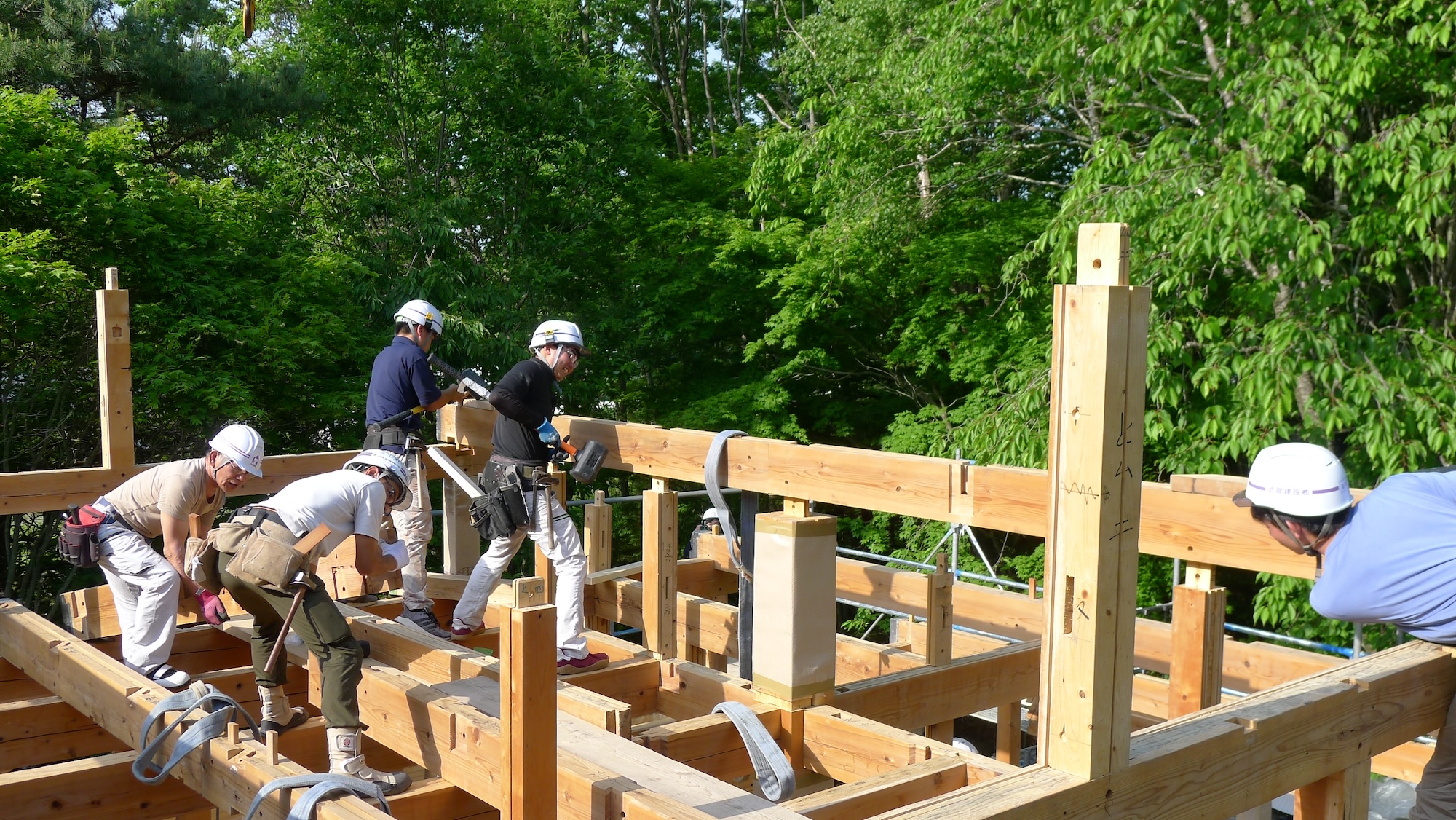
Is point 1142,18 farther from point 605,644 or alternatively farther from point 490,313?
point 490,313

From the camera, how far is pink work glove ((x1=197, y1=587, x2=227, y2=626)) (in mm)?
5121

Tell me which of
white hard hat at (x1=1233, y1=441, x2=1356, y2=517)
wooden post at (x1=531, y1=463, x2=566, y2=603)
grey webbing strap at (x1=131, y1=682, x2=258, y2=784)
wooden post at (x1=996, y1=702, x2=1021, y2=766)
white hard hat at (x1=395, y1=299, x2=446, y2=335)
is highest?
white hard hat at (x1=395, y1=299, x2=446, y2=335)

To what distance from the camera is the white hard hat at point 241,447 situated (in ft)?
14.5

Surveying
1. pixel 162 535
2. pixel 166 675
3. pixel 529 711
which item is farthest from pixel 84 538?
pixel 529 711

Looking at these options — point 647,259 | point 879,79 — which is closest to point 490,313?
point 647,259

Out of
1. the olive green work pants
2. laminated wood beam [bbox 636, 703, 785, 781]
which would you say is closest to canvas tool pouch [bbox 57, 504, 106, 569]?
the olive green work pants

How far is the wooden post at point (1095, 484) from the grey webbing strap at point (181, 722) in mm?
2537

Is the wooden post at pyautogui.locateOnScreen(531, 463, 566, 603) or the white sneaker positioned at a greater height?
the wooden post at pyautogui.locateOnScreen(531, 463, 566, 603)

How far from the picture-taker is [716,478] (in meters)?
4.29

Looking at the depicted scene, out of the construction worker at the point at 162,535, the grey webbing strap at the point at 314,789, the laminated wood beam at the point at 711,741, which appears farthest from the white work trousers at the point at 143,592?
the laminated wood beam at the point at 711,741

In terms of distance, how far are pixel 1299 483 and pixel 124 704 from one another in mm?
3686

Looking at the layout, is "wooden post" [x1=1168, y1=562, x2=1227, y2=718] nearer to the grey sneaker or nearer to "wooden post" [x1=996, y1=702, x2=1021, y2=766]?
"wooden post" [x1=996, y1=702, x2=1021, y2=766]

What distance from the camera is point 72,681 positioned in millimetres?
4145

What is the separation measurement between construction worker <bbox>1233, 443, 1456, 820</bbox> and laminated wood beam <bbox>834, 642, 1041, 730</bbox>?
1508 mm
